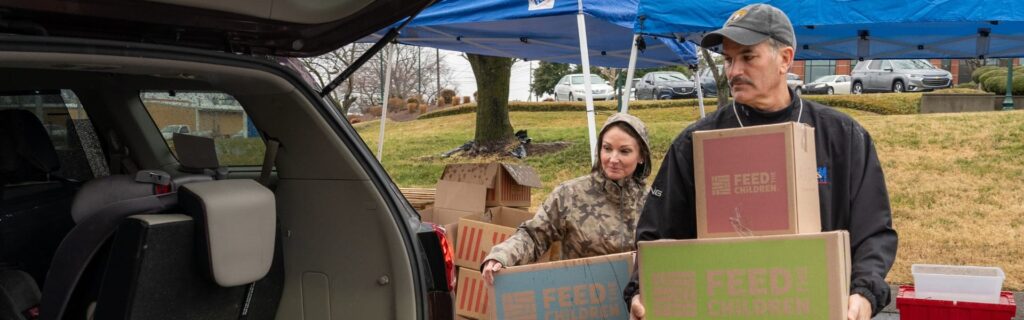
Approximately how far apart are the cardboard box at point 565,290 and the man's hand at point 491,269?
18 millimetres

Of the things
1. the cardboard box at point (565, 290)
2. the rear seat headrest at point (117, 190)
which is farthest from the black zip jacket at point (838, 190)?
the rear seat headrest at point (117, 190)

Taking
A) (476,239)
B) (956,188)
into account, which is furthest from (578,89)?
(476,239)

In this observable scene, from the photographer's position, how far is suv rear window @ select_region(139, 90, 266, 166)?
3.74 meters

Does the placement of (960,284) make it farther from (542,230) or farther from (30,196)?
(30,196)

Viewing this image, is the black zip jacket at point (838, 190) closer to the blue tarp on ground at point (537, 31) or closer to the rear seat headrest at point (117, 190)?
the rear seat headrest at point (117, 190)

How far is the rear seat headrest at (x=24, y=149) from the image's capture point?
127 inches

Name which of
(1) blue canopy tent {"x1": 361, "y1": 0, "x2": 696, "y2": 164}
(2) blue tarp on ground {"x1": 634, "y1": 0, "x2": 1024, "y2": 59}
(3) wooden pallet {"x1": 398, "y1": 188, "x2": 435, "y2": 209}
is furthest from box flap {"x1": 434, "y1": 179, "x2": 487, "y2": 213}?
(2) blue tarp on ground {"x1": 634, "y1": 0, "x2": 1024, "y2": 59}

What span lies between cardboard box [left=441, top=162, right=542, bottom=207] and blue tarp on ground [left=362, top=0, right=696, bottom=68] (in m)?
1.17

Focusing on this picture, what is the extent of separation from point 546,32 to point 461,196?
2871 mm

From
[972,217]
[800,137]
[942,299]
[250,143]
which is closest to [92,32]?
[250,143]

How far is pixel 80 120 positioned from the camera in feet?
12.2

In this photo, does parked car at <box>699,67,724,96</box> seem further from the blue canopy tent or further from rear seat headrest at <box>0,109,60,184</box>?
rear seat headrest at <box>0,109,60,184</box>

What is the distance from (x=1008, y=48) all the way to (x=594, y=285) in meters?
6.62

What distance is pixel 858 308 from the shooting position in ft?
6.86
